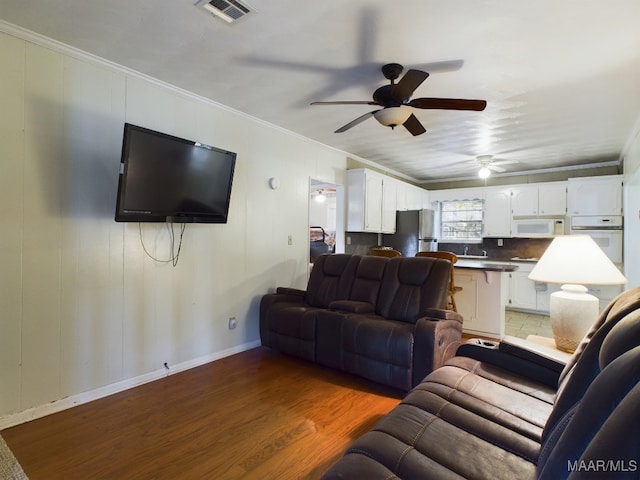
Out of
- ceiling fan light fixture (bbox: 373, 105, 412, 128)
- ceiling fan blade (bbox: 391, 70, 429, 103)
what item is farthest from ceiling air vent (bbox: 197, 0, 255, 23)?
ceiling fan light fixture (bbox: 373, 105, 412, 128)

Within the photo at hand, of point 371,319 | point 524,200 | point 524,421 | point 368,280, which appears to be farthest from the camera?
point 524,200

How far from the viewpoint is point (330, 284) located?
3557mm

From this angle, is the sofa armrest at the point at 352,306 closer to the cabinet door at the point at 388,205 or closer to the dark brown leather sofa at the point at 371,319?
the dark brown leather sofa at the point at 371,319

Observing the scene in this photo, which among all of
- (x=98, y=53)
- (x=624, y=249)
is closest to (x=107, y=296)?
(x=98, y=53)

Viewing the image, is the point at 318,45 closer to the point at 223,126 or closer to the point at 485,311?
the point at 223,126

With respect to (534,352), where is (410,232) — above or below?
above

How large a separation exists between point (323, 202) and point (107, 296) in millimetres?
7261

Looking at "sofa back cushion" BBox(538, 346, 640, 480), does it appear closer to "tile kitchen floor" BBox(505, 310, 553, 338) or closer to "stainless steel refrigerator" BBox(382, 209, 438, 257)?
"tile kitchen floor" BBox(505, 310, 553, 338)

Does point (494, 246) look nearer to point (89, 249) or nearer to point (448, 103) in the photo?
point (448, 103)

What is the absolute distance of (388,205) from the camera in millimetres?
5664

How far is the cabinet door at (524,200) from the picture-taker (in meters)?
5.84

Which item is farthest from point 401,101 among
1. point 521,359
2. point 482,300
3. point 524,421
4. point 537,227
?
point 537,227

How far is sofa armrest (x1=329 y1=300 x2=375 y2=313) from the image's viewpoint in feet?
10.1

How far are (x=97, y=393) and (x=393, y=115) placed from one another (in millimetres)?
3115
